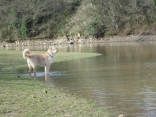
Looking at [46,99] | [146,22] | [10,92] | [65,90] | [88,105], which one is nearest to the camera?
[88,105]

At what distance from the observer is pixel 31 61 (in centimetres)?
1677

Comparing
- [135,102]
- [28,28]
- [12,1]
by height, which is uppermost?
[12,1]

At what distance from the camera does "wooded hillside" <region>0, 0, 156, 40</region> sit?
65.4m

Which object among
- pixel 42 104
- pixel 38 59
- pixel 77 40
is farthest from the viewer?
pixel 77 40

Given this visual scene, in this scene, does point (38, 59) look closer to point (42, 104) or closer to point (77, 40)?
point (42, 104)

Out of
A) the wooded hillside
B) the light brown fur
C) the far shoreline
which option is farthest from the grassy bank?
the wooded hillside

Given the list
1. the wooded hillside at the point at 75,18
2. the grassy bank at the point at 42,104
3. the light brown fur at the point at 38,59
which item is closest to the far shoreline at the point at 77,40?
the wooded hillside at the point at 75,18

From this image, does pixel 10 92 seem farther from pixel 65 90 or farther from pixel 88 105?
pixel 88 105

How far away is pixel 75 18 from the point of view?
73375mm

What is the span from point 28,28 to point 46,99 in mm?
66839

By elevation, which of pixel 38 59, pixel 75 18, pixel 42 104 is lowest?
pixel 42 104

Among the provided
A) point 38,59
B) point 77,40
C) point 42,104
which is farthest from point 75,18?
point 42,104

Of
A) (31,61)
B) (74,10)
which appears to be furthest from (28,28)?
(31,61)

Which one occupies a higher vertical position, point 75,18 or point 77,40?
point 75,18
